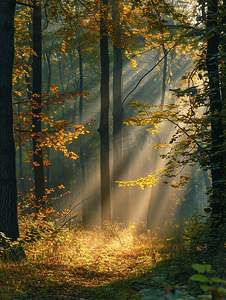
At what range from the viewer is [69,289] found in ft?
14.9

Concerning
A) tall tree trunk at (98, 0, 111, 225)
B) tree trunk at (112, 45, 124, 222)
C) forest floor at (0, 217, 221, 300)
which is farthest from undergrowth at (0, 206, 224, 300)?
tree trunk at (112, 45, 124, 222)

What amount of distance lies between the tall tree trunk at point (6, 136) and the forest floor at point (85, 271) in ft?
1.84

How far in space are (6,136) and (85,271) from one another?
3.43 m

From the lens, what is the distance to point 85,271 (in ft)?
18.7

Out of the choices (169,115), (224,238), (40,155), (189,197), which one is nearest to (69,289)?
(224,238)

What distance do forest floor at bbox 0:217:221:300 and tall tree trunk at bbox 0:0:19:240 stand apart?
56 centimetres

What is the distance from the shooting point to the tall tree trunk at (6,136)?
5.82 metres

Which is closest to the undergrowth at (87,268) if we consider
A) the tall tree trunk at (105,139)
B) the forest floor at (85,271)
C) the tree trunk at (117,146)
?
the forest floor at (85,271)

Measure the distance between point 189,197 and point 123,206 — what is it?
76.6ft

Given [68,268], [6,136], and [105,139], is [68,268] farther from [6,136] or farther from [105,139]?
[105,139]

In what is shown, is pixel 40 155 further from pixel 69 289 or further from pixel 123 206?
pixel 69 289

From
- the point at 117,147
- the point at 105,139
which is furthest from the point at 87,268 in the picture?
the point at 117,147

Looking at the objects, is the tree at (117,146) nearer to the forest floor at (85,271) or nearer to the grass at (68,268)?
the grass at (68,268)

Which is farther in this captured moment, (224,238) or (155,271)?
(155,271)
